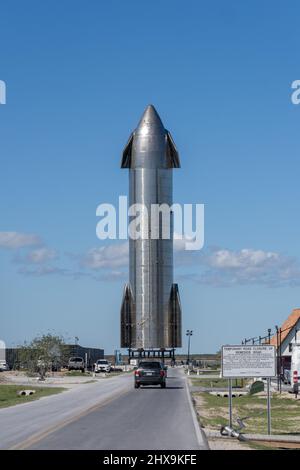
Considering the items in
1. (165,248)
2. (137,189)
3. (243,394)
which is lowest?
(243,394)

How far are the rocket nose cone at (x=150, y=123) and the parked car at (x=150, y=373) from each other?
4474 centimetres

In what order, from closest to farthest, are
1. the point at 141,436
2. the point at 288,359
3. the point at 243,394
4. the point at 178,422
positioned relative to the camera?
the point at 141,436, the point at 178,422, the point at 243,394, the point at 288,359

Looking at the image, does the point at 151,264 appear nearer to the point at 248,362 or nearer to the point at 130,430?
the point at 248,362

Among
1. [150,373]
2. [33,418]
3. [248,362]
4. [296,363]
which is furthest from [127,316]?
[248,362]

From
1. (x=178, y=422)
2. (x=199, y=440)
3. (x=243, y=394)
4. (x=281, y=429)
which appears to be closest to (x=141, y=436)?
(x=199, y=440)

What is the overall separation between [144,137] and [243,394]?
48538 millimetres

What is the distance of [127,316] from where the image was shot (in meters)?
96.2

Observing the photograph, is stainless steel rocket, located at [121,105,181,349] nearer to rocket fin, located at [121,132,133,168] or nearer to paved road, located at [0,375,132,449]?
rocket fin, located at [121,132,133,168]

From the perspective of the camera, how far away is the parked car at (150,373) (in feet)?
188

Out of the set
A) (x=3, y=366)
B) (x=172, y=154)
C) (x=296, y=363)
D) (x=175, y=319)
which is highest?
(x=172, y=154)

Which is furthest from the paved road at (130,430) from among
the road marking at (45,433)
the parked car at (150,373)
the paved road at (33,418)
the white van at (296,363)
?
the parked car at (150,373)

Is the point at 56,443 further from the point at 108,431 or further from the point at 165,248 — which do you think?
the point at 165,248

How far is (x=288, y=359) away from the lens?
264 feet

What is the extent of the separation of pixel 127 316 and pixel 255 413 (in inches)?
2270
